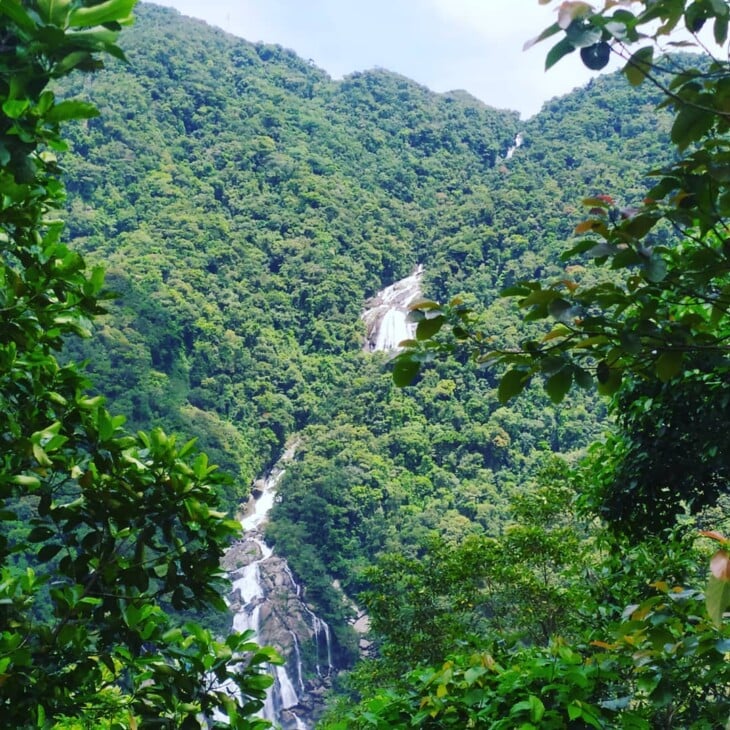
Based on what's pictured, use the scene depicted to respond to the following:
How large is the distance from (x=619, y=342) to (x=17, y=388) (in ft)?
4.24

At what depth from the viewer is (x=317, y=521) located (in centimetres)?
2744

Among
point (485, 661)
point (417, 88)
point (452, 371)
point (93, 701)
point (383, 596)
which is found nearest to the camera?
point (485, 661)

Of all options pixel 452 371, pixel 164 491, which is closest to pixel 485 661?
pixel 164 491

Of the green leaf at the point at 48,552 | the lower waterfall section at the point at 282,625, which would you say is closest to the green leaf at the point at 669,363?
the green leaf at the point at 48,552

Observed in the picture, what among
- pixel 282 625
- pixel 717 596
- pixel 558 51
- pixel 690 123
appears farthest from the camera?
pixel 282 625

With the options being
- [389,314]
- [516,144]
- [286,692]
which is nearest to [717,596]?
[286,692]

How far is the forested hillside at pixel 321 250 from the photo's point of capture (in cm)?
2848

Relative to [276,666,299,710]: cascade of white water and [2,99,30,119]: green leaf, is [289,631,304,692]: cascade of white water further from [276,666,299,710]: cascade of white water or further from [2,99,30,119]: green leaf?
[2,99,30,119]: green leaf

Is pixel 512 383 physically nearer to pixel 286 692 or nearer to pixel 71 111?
pixel 71 111

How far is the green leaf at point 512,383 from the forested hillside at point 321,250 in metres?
17.3

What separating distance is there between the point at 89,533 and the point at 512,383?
3.47 feet

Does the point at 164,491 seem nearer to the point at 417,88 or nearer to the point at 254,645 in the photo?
the point at 254,645

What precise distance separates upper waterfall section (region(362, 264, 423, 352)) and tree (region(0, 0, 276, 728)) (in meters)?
34.9

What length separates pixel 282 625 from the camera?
2223 centimetres
